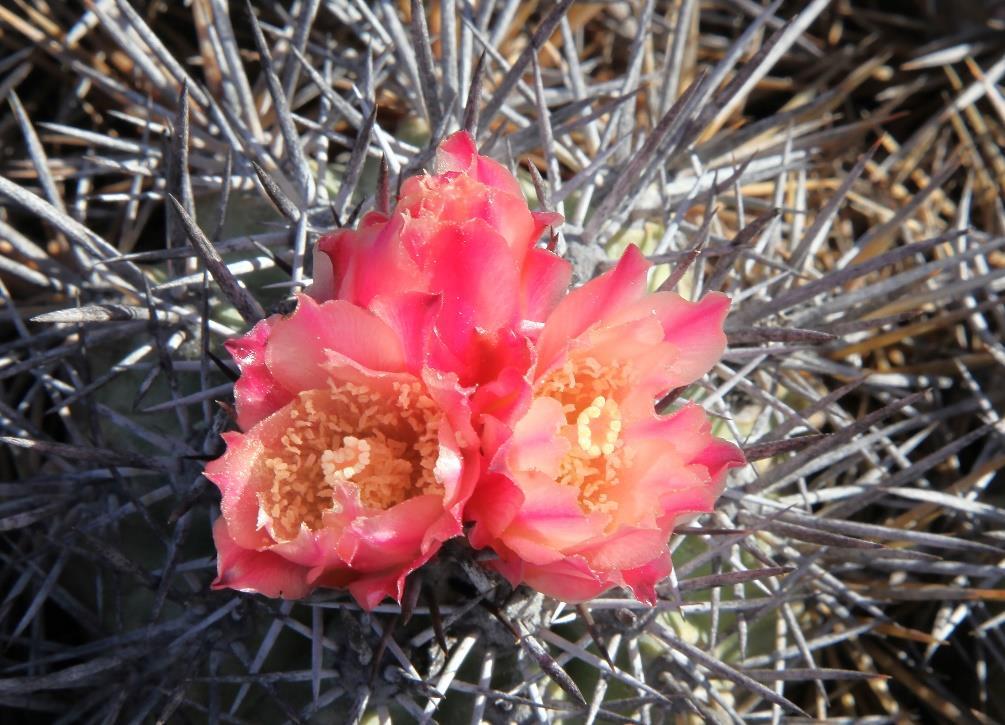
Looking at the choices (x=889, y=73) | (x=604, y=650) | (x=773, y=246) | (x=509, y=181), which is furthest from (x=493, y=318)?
(x=889, y=73)

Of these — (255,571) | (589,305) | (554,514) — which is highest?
(589,305)

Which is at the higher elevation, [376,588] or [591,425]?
[591,425]

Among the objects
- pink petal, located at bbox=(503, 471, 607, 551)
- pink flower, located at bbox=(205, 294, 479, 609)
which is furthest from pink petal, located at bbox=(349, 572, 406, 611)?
pink petal, located at bbox=(503, 471, 607, 551)

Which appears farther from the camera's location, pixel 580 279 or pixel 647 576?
pixel 580 279

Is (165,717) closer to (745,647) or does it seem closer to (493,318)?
(493,318)

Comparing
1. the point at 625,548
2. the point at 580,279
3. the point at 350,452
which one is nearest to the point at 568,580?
the point at 625,548

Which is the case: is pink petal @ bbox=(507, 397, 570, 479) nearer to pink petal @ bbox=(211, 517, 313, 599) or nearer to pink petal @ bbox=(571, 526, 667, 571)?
pink petal @ bbox=(571, 526, 667, 571)

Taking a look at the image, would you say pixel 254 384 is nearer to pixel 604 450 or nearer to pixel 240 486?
pixel 240 486
